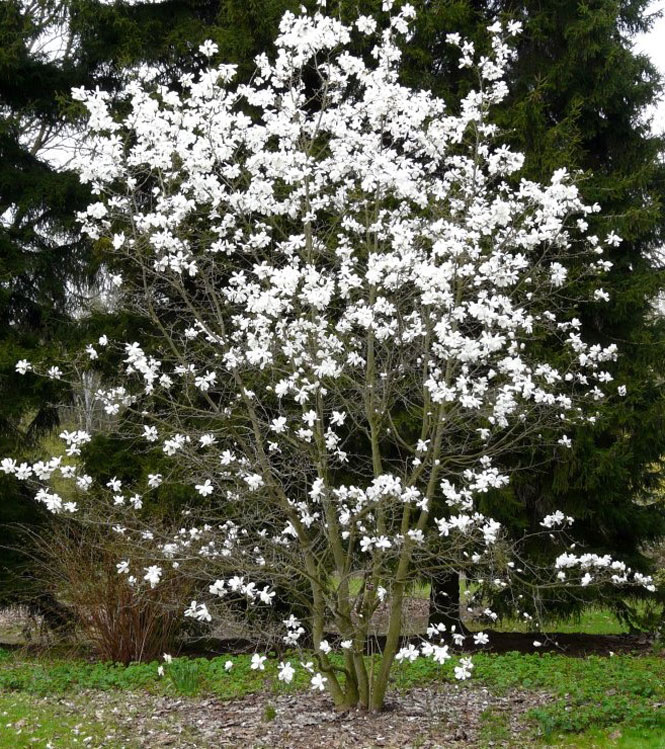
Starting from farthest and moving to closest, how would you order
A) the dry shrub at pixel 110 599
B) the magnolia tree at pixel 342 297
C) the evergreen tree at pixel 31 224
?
1. the evergreen tree at pixel 31 224
2. the dry shrub at pixel 110 599
3. the magnolia tree at pixel 342 297

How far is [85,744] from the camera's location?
201 inches

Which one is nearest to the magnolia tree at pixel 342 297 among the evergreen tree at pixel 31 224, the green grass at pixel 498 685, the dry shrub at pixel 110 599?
the green grass at pixel 498 685

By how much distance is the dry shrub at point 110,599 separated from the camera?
24.5ft

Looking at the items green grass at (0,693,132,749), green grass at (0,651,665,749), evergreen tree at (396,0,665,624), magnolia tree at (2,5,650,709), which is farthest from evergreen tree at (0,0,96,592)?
evergreen tree at (396,0,665,624)

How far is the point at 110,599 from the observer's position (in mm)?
7562

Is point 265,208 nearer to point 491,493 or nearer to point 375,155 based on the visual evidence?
A: point 375,155

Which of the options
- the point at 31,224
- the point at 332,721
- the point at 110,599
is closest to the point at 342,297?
the point at 332,721

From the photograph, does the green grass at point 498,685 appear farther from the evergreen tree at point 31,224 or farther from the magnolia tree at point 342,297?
the evergreen tree at point 31,224

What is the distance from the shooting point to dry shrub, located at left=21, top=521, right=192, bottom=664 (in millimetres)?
7465

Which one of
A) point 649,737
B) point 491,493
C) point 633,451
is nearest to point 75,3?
point 491,493

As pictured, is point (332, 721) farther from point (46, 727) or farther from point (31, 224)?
point (31, 224)

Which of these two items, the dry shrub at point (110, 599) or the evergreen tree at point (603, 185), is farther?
the evergreen tree at point (603, 185)

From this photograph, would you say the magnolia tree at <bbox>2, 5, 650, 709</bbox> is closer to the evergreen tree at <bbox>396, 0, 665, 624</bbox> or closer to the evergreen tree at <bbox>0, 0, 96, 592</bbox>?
the evergreen tree at <bbox>396, 0, 665, 624</bbox>

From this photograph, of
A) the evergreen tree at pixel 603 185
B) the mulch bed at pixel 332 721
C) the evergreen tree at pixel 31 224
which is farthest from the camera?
the evergreen tree at pixel 31 224
